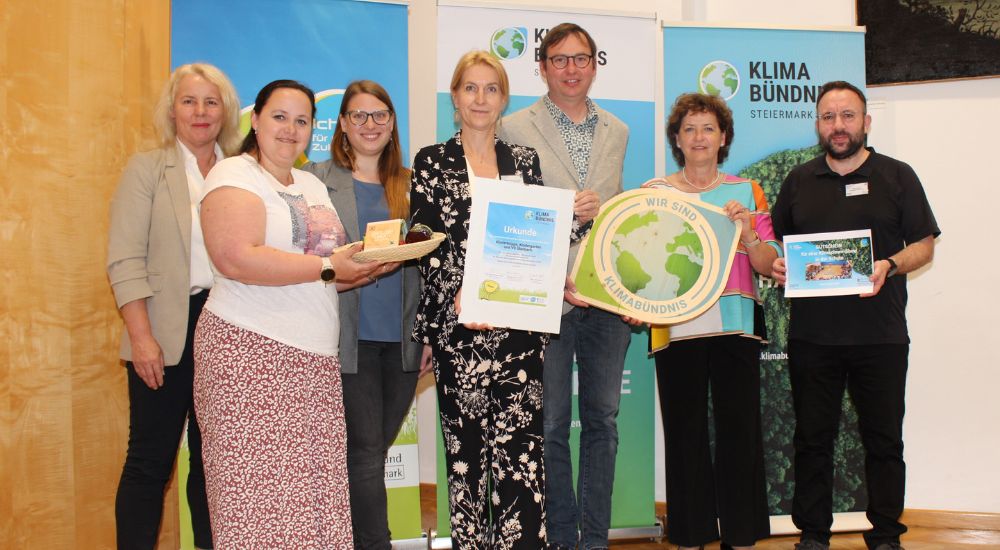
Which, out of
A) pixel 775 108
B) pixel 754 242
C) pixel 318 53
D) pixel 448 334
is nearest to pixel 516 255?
pixel 448 334

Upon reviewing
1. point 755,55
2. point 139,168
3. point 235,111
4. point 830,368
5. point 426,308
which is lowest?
point 830,368

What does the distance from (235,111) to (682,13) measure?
282cm

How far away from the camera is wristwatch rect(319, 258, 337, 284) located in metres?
2.15

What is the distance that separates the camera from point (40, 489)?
111 inches

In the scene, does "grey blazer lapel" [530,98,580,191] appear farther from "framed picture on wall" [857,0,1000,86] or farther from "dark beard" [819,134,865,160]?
"framed picture on wall" [857,0,1000,86]

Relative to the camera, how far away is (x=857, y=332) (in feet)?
10.7

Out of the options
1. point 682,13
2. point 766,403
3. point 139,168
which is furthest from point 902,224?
point 139,168

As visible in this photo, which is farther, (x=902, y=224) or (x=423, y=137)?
(x=423, y=137)

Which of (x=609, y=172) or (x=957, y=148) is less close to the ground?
(x=957, y=148)

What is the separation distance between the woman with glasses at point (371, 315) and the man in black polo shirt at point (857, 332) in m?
1.64

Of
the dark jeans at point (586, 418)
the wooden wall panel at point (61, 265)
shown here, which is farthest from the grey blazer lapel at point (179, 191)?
the dark jeans at point (586, 418)

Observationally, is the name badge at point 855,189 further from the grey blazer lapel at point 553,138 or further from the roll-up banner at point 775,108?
the grey blazer lapel at point 553,138

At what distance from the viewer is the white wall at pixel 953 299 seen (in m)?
4.11

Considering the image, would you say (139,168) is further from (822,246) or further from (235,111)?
(822,246)
